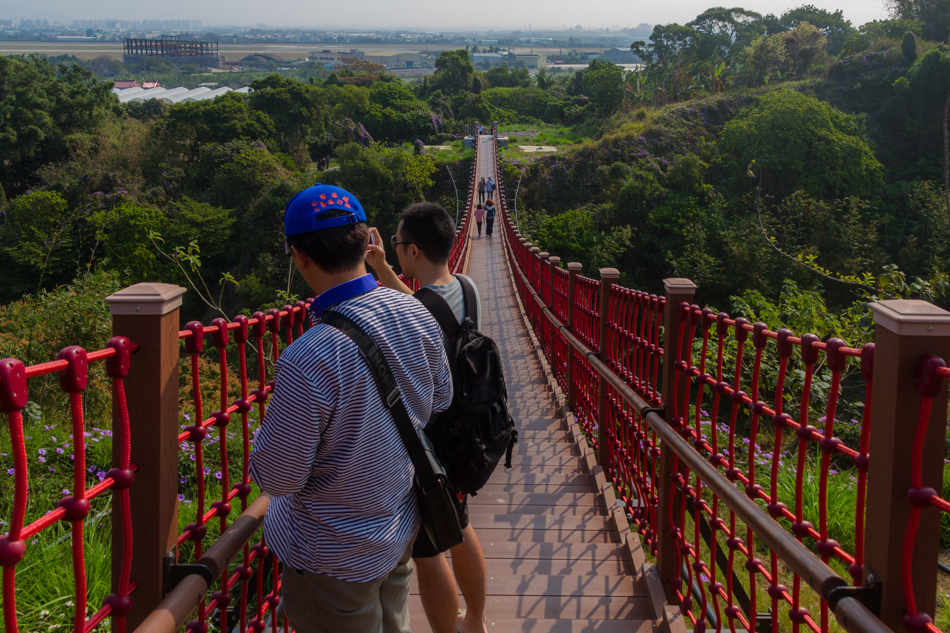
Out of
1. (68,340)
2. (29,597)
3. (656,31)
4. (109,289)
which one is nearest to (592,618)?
(29,597)

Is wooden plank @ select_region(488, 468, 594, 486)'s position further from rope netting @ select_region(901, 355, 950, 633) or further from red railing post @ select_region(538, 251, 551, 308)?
red railing post @ select_region(538, 251, 551, 308)

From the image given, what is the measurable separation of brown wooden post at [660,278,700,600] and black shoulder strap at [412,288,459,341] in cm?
84

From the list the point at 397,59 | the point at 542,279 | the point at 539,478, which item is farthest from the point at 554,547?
the point at 397,59

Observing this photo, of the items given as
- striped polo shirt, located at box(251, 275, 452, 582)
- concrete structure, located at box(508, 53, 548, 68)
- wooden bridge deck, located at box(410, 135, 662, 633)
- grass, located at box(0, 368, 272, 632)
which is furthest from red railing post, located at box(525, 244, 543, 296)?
concrete structure, located at box(508, 53, 548, 68)

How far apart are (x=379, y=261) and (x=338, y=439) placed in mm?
848

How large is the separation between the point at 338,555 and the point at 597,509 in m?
2.32

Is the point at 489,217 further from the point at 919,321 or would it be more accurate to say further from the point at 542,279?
the point at 919,321

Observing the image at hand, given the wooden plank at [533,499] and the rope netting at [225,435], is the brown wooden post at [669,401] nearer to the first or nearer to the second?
the wooden plank at [533,499]

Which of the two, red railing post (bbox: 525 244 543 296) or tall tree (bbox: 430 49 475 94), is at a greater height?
tall tree (bbox: 430 49 475 94)

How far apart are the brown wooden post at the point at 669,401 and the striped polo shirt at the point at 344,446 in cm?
118

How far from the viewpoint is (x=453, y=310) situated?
209cm

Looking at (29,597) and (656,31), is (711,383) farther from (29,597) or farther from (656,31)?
(656,31)

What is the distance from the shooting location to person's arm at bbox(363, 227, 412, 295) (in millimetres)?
2017

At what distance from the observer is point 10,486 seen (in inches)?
134
